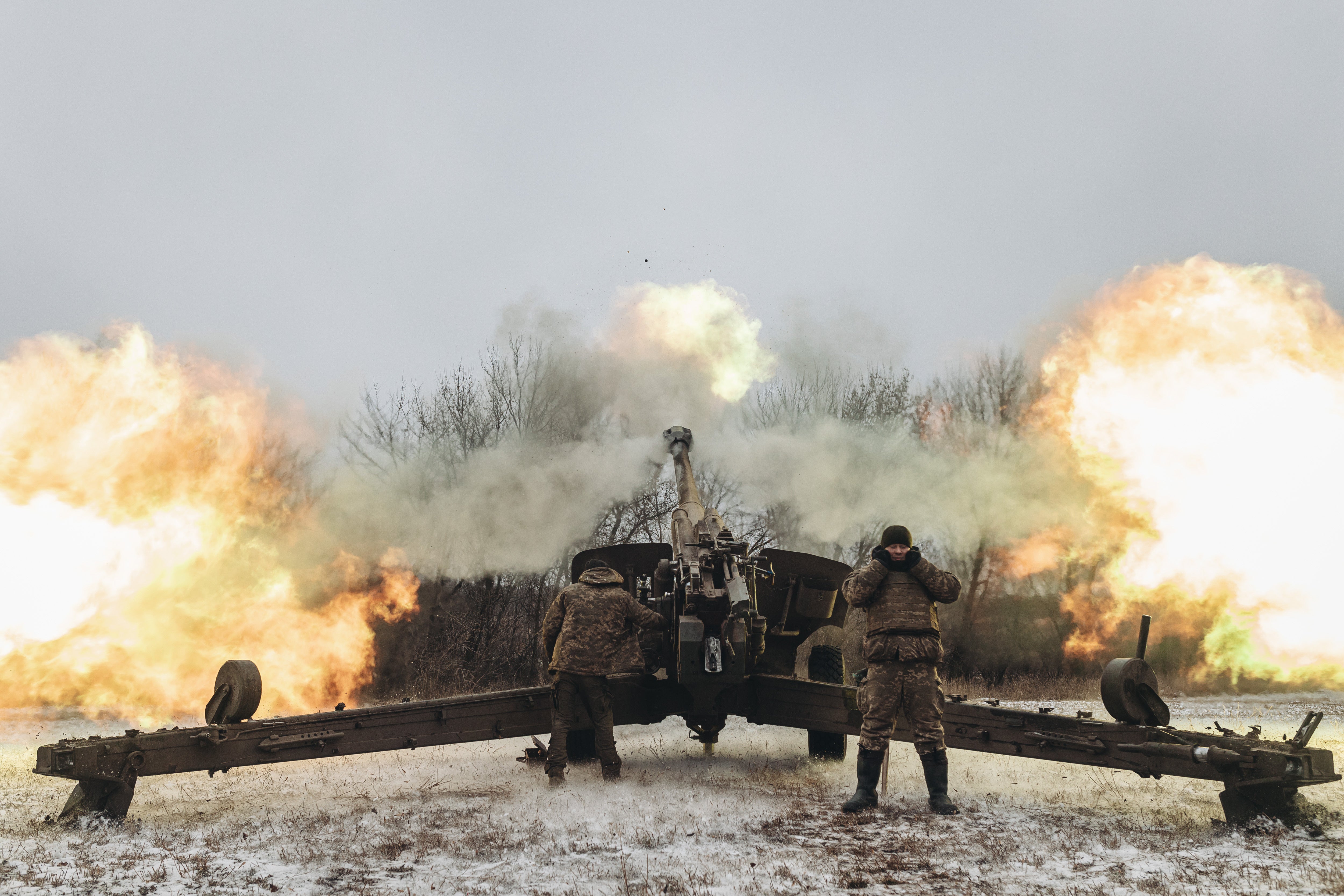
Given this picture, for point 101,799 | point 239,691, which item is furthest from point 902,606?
point 101,799

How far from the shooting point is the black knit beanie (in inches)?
243

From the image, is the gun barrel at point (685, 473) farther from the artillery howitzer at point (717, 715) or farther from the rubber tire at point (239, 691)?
the rubber tire at point (239, 691)

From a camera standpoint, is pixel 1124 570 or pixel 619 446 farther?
pixel 619 446

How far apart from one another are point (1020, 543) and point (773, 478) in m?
4.60

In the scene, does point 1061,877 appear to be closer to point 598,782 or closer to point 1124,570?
point 598,782

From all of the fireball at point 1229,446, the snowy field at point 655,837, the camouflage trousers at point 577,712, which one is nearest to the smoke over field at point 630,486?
the fireball at point 1229,446

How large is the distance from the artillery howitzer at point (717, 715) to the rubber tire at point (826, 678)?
0.02m

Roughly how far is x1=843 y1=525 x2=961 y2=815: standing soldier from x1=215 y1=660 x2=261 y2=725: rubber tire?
392 centimetres

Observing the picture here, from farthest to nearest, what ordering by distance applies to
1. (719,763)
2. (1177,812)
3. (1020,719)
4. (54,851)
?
(719,763), (1020,719), (1177,812), (54,851)

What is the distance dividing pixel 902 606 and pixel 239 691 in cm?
434

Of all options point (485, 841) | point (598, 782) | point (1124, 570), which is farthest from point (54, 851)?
point (1124, 570)

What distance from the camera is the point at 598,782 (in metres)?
Answer: 7.10

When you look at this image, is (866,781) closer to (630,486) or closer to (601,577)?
(601,577)

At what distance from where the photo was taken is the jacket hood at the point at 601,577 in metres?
7.25
